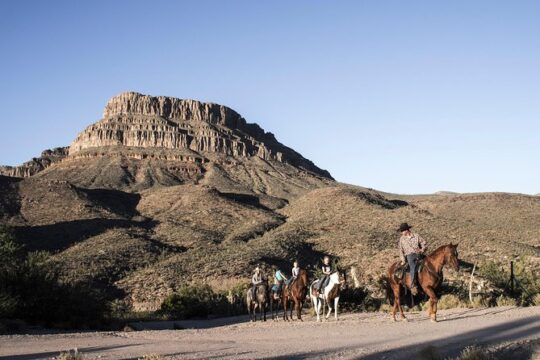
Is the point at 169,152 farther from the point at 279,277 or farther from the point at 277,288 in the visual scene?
the point at 279,277

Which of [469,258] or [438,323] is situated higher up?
[469,258]

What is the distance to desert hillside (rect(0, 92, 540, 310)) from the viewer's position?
47.4 metres

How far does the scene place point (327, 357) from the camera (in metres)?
11.9

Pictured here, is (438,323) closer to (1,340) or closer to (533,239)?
(1,340)

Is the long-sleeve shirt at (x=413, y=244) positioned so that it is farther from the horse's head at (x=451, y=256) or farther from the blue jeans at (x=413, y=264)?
the horse's head at (x=451, y=256)

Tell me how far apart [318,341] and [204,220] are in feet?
185

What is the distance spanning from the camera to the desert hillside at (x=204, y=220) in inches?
1868

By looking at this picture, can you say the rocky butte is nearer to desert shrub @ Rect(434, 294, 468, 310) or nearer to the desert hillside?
the desert hillside

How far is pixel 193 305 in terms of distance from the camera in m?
32.5

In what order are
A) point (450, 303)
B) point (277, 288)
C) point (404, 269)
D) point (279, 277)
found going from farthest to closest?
point (277, 288) → point (279, 277) → point (450, 303) → point (404, 269)

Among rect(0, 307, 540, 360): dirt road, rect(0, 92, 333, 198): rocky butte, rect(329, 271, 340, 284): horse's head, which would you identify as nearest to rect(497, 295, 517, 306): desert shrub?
rect(0, 307, 540, 360): dirt road

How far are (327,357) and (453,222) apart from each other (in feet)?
179

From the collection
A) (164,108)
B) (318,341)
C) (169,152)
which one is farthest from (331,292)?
(164,108)

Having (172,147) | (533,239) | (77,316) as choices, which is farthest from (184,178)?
(77,316)
